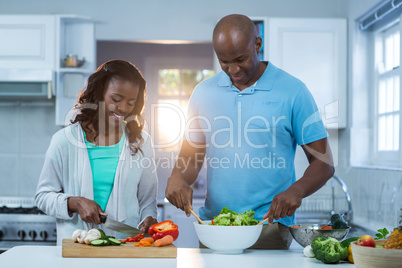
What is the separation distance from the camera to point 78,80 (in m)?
3.66

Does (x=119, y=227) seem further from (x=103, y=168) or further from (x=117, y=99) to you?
(x=117, y=99)

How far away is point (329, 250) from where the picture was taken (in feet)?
4.77

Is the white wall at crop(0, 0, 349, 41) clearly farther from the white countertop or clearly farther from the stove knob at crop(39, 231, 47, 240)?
the white countertop

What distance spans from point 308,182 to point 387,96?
173cm

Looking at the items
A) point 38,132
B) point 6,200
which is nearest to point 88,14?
point 38,132

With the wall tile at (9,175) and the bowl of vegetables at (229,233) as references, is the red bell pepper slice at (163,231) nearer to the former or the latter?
the bowl of vegetables at (229,233)

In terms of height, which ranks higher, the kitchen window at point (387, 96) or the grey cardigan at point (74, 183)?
the kitchen window at point (387, 96)

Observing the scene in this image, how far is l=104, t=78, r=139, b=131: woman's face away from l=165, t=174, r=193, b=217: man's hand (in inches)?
16.8

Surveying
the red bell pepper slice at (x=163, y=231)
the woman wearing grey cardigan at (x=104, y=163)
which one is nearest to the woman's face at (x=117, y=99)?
the woman wearing grey cardigan at (x=104, y=163)

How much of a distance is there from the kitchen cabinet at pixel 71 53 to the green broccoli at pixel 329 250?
242cm

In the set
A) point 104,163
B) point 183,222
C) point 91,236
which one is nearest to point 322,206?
point 183,222

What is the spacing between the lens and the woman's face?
6.81 feet

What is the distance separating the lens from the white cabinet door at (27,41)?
3.57 m

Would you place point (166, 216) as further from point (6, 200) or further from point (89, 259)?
point (89, 259)
